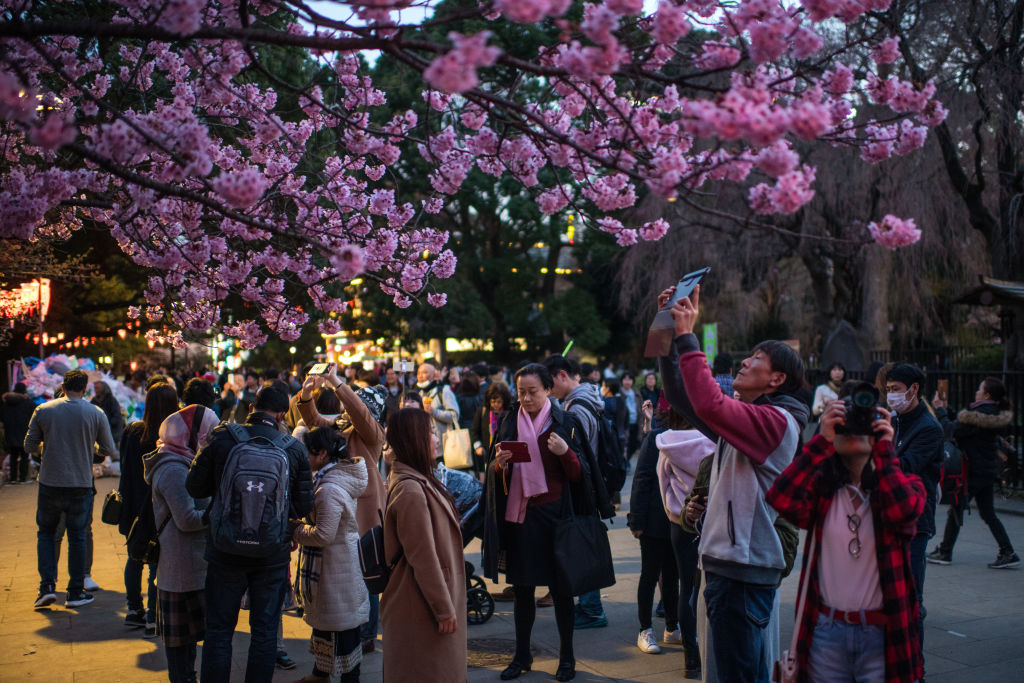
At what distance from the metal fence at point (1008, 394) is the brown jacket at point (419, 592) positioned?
1017cm

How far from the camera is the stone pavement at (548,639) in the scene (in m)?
5.80

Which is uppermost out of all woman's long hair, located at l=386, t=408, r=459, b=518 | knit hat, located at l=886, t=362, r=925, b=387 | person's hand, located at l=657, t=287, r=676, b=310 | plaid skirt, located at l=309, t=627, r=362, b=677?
person's hand, located at l=657, t=287, r=676, b=310

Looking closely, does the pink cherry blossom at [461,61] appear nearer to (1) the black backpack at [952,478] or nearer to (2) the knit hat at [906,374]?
(2) the knit hat at [906,374]

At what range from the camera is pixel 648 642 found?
6.18 m

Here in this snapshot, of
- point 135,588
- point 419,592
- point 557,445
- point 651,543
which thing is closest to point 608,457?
point 651,543

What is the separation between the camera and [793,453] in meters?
3.80

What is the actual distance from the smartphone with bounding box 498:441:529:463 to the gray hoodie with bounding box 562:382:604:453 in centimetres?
59

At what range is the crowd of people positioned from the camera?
334 cm

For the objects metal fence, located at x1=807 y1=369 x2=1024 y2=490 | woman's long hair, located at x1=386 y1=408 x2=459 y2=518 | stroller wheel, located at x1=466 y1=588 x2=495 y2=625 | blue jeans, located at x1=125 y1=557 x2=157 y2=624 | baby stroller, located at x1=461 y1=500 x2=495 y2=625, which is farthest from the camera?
metal fence, located at x1=807 y1=369 x2=1024 y2=490

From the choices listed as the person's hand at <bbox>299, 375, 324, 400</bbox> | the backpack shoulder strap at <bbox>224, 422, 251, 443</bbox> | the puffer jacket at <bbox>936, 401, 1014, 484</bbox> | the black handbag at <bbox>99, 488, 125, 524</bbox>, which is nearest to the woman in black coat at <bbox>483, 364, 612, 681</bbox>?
the person's hand at <bbox>299, 375, 324, 400</bbox>

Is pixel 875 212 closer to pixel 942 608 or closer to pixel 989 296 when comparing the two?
pixel 989 296

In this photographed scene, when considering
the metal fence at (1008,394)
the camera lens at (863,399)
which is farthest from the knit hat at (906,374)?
the metal fence at (1008,394)

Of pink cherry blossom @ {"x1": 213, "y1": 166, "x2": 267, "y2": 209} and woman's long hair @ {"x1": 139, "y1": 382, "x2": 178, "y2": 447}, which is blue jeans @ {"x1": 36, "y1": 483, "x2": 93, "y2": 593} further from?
pink cherry blossom @ {"x1": 213, "y1": 166, "x2": 267, "y2": 209}

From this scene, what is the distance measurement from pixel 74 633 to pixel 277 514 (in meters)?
3.26
